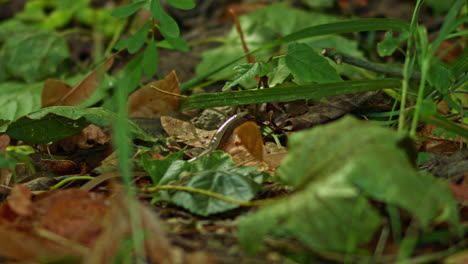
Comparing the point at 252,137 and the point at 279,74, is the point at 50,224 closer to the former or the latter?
the point at 252,137

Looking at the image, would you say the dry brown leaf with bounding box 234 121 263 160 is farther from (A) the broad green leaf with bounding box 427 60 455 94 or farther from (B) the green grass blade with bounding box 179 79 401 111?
(A) the broad green leaf with bounding box 427 60 455 94

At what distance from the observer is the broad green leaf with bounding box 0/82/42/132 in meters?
2.26

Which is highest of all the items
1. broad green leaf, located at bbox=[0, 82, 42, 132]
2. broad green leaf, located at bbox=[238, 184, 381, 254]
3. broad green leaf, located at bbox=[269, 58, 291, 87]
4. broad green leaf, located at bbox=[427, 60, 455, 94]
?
broad green leaf, located at bbox=[427, 60, 455, 94]

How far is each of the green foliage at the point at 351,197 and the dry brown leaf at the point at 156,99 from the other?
3.39ft

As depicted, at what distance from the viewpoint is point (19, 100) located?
2357 millimetres

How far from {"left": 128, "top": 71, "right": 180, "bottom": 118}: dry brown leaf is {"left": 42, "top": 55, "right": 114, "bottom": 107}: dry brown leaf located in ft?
1.04

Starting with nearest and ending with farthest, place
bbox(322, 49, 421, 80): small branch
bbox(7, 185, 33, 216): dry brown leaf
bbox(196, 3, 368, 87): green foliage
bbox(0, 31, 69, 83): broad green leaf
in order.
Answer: bbox(7, 185, 33, 216): dry brown leaf < bbox(322, 49, 421, 80): small branch < bbox(196, 3, 368, 87): green foliage < bbox(0, 31, 69, 83): broad green leaf

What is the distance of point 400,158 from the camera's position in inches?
37.4

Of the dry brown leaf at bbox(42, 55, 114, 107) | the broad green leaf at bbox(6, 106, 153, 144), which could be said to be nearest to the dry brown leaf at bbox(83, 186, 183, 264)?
the broad green leaf at bbox(6, 106, 153, 144)

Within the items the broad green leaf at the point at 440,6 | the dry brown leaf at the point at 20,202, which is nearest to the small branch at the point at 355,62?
the dry brown leaf at the point at 20,202

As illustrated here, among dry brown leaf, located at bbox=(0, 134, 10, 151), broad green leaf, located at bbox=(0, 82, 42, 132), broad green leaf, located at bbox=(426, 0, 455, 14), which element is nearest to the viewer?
dry brown leaf, located at bbox=(0, 134, 10, 151)

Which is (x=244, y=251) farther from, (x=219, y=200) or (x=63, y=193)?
(x=63, y=193)

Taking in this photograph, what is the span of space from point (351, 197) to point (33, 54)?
7.81ft

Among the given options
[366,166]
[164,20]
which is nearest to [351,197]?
[366,166]
